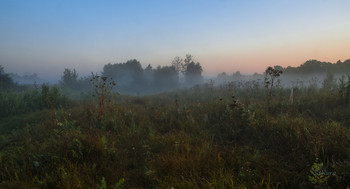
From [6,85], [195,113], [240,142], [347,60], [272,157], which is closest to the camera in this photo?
[272,157]

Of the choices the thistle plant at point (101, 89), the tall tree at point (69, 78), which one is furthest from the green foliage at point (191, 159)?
the tall tree at point (69, 78)

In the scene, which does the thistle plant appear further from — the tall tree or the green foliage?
the tall tree

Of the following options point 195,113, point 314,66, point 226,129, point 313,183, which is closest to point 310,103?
point 226,129

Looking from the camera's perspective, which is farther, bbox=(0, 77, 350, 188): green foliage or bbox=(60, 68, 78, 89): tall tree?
bbox=(60, 68, 78, 89): tall tree

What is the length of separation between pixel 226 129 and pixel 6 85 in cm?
2965

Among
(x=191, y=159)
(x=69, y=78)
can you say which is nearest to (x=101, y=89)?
(x=191, y=159)

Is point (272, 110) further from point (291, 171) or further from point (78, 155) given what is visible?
point (78, 155)

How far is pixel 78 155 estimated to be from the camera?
2.88m

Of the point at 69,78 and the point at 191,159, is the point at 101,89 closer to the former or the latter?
the point at 191,159

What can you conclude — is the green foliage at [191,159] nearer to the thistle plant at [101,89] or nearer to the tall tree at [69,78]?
the thistle plant at [101,89]

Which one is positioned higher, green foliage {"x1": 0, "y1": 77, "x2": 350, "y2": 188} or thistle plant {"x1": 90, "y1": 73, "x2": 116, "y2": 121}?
thistle plant {"x1": 90, "y1": 73, "x2": 116, "y2": 121}

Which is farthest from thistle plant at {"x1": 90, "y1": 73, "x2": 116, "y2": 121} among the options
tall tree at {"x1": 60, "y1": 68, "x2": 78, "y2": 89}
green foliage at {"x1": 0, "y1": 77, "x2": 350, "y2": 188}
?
tall tree at {"x1": 60, "y1": 68, "x2": 78, "y2": 89}

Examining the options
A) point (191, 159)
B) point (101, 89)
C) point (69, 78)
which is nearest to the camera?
point (191, 159)

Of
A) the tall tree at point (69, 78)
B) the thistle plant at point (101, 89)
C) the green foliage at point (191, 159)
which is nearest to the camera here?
the green foliage at point (191, 159)
